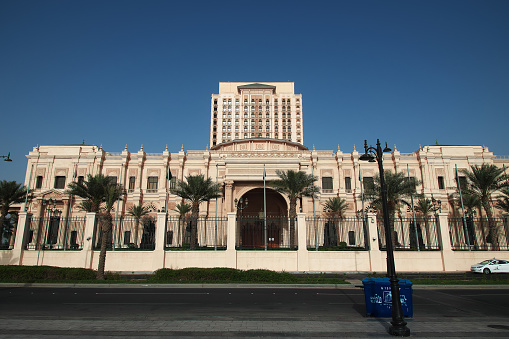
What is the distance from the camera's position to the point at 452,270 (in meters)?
19.5

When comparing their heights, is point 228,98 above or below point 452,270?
above

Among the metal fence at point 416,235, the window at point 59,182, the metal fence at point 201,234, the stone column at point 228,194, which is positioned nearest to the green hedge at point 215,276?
the metal fence at point 201,234

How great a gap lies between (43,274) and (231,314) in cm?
1216

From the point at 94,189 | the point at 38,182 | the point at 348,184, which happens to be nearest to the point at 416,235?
the point at 348,184

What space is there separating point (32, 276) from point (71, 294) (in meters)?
5.42

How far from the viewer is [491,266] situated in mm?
19469

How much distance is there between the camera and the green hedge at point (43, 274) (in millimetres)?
15797

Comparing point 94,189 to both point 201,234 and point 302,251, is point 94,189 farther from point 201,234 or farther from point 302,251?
point 302,251

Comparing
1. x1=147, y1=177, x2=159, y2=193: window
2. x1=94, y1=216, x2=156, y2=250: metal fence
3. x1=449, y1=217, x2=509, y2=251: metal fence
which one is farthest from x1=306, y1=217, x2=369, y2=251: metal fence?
x1=147, y1=177, x2=159, y2=193: window

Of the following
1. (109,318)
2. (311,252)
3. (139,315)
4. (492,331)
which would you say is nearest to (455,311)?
(492,331)

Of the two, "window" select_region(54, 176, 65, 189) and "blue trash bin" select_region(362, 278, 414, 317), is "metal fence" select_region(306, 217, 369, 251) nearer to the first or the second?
"blue trash bin" select_region(362, 278, 414, 317)

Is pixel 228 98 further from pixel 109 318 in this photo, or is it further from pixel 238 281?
pixel 109 318

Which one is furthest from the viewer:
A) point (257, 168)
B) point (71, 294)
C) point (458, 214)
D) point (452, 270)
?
point (458, 214)

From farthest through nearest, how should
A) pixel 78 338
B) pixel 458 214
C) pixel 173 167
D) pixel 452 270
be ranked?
1. pixel 173 167
2. pixel 458 214
3. pixel 452 270
4. pixel 78 338
